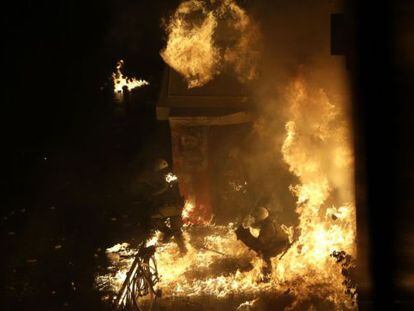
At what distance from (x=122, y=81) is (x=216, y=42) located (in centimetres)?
1107

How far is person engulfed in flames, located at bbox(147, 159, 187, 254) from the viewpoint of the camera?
9.59 meters

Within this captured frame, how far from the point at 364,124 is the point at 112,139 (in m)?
16.0

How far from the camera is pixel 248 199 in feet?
39.9

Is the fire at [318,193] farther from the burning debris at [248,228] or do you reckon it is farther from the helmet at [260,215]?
the helmet at [260,215]

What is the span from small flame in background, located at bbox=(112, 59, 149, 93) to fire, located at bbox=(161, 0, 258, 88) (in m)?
9.66

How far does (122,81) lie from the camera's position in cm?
2194

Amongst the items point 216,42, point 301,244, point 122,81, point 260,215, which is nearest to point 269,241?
point 260,215

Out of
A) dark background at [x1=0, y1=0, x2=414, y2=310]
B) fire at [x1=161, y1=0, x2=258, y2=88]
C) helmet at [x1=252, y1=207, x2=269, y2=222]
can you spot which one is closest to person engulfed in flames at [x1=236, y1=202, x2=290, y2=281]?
helmet at [x1=252, y1=207, x2=269, y2=222]

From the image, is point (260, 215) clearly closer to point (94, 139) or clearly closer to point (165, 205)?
point (165, 205)

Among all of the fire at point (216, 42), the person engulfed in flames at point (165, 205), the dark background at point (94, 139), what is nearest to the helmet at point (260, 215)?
the person engulfed in flames at point (165, 205)

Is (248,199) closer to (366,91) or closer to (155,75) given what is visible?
(366,91)

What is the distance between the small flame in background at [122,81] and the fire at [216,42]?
9.66 metres

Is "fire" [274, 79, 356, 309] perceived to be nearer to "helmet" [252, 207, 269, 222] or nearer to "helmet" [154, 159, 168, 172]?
"helmet" [252, 207, 269, 222]

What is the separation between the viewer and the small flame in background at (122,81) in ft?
69.6
